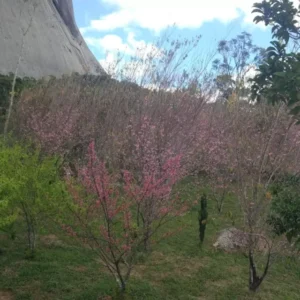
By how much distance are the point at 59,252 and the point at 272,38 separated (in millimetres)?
6463

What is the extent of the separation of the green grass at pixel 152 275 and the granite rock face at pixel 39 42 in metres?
26.5

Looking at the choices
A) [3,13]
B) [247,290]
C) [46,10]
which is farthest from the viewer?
[46,10]

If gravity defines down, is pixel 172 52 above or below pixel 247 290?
above

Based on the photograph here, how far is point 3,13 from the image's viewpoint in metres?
40.3

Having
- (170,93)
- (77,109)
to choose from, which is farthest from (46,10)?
(170,93)

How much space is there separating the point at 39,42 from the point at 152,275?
125 ft

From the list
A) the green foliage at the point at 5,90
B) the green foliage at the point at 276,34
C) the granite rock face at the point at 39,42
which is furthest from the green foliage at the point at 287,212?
the granite rock face at the point at 39,42

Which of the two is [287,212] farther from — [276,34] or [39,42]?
[39,42]

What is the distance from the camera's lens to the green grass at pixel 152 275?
7395 millimetres

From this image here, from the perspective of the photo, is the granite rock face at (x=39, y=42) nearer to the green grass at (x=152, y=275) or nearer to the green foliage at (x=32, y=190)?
the green grass at (x=152, y=275)

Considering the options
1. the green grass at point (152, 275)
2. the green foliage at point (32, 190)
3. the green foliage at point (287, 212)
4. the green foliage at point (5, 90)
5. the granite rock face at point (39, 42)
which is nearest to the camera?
the green foliage at point (287, 212)

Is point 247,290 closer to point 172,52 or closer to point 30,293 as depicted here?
point 30,293

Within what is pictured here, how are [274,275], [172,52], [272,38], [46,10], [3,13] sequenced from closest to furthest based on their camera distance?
1. [272,38]
2. [274,275]
3. [172,52]
4. [3,13]
5. [46,10]

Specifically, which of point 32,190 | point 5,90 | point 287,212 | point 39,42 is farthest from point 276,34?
point 39,42
